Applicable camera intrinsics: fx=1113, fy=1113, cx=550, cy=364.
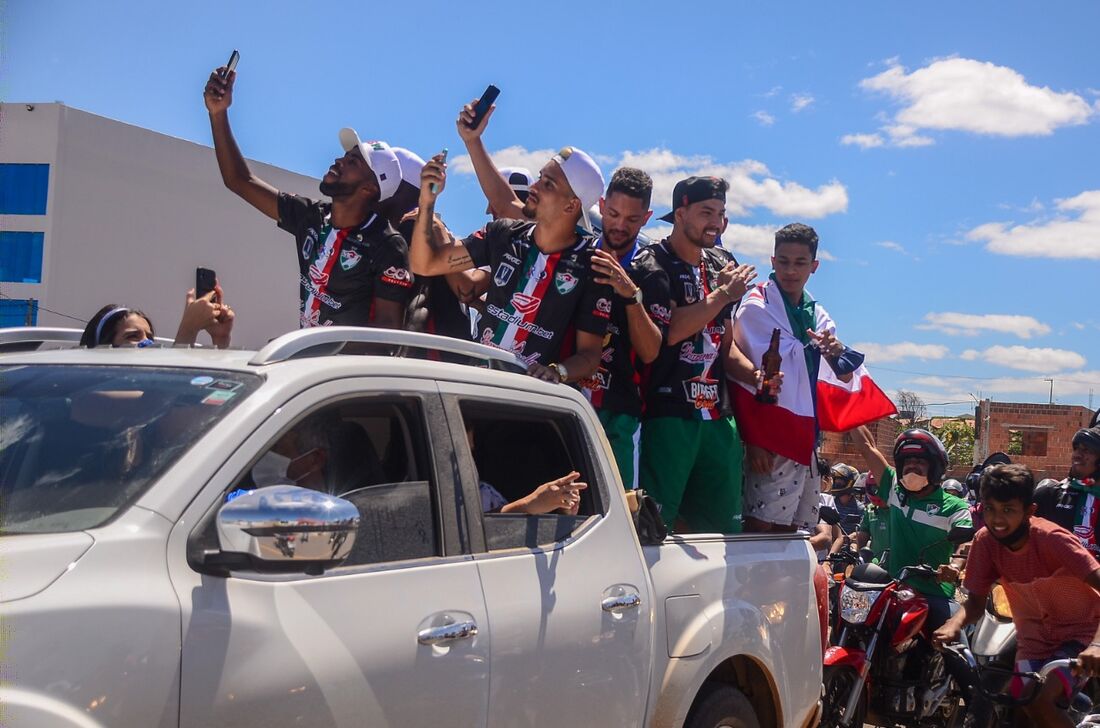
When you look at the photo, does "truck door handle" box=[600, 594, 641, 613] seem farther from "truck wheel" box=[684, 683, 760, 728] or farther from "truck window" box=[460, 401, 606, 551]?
"truck wheel" box=[684, 683, 760, 728]

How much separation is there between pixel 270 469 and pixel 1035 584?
4.68 m

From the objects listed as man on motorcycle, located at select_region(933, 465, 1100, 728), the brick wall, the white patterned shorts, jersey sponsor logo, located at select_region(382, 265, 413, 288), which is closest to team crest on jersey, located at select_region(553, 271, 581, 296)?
jersey sponsor logo, located at select_region(382, 265, 413, 288)

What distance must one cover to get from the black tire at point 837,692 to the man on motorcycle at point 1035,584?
53 cm

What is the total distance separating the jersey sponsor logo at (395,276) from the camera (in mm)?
5254

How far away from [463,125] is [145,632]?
391 centimetres

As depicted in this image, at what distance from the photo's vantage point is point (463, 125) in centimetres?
559

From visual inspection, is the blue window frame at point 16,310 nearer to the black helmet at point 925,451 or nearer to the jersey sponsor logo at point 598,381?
the black helmet at point 925,451

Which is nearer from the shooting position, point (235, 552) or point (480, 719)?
point (235, 552)

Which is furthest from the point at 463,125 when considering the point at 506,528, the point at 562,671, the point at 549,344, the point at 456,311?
the point at 562,671

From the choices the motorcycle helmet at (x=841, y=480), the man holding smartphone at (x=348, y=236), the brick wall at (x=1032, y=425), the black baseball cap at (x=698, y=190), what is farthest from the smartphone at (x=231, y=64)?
the brick wall at (x=1032, y=425)

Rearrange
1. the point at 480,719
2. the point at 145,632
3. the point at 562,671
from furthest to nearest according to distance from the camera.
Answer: the point at 562,671 < the point at 480,719 < the point at 145,632

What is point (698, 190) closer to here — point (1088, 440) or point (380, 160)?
point (380, 160)

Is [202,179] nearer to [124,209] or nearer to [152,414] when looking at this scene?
[124,209]

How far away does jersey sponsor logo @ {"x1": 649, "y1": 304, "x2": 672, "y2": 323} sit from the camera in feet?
17.6
